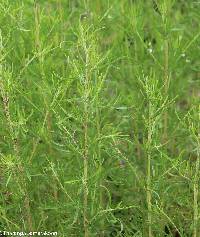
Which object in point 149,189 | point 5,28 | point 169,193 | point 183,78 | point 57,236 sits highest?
point 5,28

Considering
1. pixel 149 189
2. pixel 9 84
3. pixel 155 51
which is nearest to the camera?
pixel 9 84

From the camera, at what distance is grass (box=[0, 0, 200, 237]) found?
1.87 m

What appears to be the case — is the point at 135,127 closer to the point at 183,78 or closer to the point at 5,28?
the point at 183,78

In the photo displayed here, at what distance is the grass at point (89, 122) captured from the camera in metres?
1.87

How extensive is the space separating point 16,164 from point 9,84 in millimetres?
384

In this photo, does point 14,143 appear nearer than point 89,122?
Yes

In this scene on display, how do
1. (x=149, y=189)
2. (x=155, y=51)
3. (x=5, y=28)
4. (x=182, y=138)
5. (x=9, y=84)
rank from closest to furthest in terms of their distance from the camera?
(x=9, y=84) → (x=149, y=189) → (x=5, y=28) → (x=182, y=138) → (x=155, y=51)

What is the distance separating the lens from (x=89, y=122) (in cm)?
233

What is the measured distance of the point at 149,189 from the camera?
1.97 m

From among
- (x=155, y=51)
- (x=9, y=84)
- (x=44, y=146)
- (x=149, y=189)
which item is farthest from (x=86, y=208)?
(x=155, y=51)

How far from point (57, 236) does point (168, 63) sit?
3.33ft

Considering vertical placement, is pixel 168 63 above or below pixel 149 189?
above

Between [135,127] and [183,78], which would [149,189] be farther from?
[183,78]

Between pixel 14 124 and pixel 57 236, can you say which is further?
pixel 57 236
